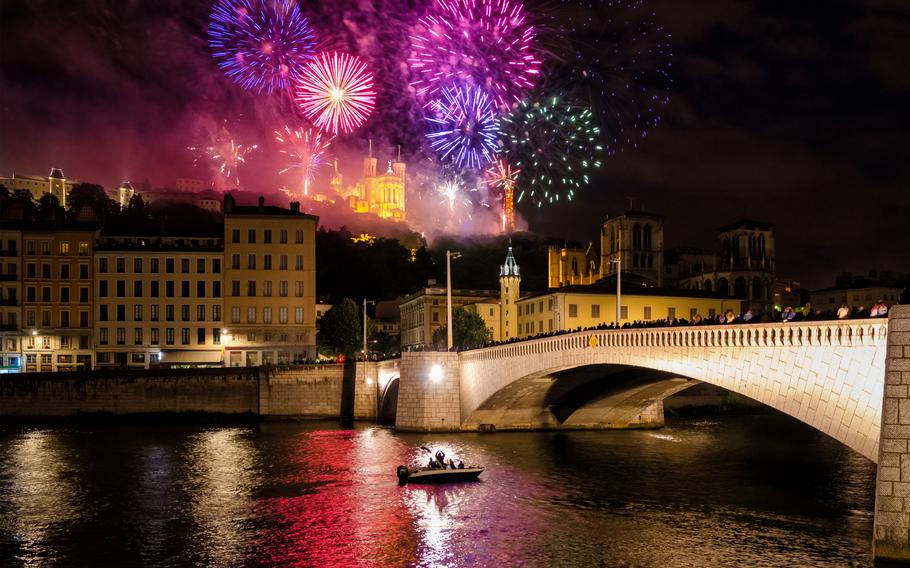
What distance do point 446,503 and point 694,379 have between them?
14.3 meters

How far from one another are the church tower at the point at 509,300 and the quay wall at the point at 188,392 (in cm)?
3208

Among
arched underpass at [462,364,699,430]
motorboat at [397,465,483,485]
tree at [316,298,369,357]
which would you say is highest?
tree at [316,298,369,357]

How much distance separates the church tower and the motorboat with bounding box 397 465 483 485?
6281 cm

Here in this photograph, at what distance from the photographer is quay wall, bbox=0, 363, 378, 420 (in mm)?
76688

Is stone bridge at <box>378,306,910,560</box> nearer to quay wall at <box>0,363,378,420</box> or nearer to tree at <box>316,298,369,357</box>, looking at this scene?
quay wall at <box>0,363,378,420</box>

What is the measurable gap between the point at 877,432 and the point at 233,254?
75.2 metres

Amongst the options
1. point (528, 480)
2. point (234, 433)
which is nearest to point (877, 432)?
point (528, 480)

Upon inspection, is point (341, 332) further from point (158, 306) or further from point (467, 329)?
point (158, 306)

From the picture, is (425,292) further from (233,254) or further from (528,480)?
(528,480)

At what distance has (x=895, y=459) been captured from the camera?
22.6m

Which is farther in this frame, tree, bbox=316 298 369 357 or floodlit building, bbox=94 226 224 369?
tree, bbox=316 298 369 357

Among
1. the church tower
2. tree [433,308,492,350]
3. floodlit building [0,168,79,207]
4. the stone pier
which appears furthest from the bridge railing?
floodlit building [0,168,79,207]

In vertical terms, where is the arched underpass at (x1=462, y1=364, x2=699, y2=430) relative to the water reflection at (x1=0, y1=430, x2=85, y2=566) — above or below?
above

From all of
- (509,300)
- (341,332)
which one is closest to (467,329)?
(509,300)
